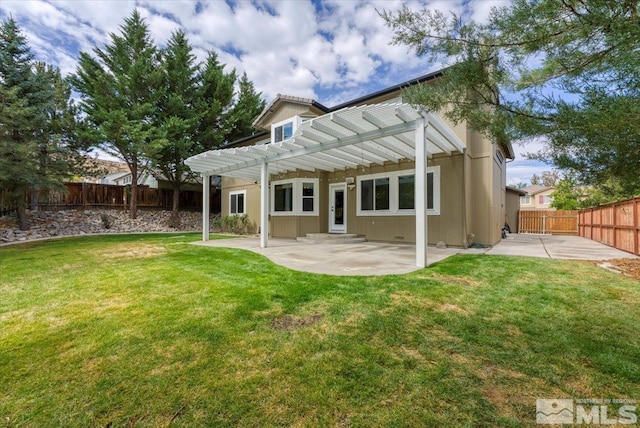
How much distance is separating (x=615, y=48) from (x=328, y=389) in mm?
3697

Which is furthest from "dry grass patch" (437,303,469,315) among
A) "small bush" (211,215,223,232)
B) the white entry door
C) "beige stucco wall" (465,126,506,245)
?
"small bush" (211,215,223,232)

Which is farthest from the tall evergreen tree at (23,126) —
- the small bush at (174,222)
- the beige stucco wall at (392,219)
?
the beige stucco wall at (392,219)

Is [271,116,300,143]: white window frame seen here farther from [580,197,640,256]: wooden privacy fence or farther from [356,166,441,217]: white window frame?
[580,197,640,256]: wooden privacy fence

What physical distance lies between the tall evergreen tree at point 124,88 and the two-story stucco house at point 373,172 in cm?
714

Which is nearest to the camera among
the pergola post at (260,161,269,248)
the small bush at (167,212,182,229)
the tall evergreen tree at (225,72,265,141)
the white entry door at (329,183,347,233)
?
the pergola post at (260,161,269,248)

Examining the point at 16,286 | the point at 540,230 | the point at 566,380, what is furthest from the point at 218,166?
the point at 540,230

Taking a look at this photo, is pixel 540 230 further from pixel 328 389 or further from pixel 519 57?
pixel 328 389

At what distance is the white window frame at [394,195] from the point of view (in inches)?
356

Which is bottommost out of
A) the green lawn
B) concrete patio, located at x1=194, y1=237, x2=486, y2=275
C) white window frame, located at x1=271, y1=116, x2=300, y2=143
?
the green lawn

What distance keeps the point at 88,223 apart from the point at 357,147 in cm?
1613

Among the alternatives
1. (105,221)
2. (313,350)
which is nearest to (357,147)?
(313,350)

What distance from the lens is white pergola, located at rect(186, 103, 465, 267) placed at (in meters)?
5.83

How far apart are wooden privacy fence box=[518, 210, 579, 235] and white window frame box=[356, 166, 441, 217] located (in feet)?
45.2

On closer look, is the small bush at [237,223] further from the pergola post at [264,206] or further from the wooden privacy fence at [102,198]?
the wooden privacy fence at [102,198]
